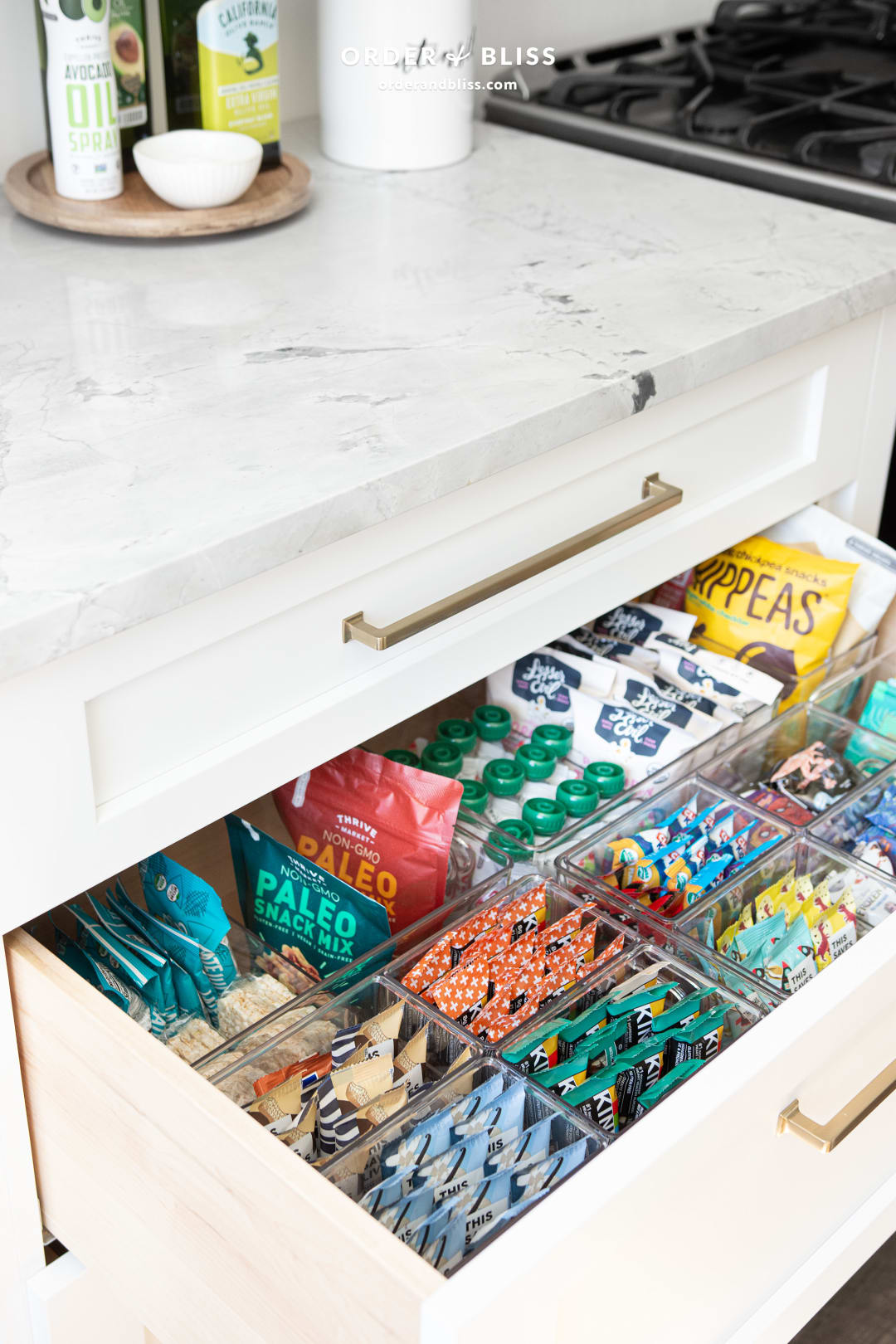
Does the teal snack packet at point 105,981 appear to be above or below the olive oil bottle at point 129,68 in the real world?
below

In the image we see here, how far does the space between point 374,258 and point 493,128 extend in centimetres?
45

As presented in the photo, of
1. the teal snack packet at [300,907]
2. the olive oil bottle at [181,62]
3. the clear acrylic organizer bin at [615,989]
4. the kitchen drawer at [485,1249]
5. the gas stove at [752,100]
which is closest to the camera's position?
the kitchen drawer at [485,1249]

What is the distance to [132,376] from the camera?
885 mm

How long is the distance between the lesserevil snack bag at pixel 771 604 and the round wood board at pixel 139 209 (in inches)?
19.9

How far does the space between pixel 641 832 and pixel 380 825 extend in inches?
7.9

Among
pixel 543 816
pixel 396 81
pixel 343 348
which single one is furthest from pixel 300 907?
pixel 396 81

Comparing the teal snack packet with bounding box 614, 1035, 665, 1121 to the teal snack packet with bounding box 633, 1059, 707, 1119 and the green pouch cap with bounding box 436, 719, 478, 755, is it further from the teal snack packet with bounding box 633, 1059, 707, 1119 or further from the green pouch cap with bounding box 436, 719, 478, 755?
the green pouch cap with bounding box 436, 719, 478, 755

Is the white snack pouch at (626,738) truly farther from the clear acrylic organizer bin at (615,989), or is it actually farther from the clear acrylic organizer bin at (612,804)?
the clear acrylic organizer bin at (615,989)

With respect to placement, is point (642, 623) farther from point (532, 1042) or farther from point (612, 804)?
point (532, 1042)

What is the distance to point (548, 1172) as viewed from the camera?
728 millimetres

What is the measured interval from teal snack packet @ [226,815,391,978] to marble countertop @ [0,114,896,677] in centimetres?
29

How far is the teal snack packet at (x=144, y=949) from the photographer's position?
860mm

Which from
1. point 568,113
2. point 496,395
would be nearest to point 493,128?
point 568,113

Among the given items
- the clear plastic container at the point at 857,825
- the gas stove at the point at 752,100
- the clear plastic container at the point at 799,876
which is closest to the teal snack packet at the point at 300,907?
the clear plastic container at the point at 799,876
